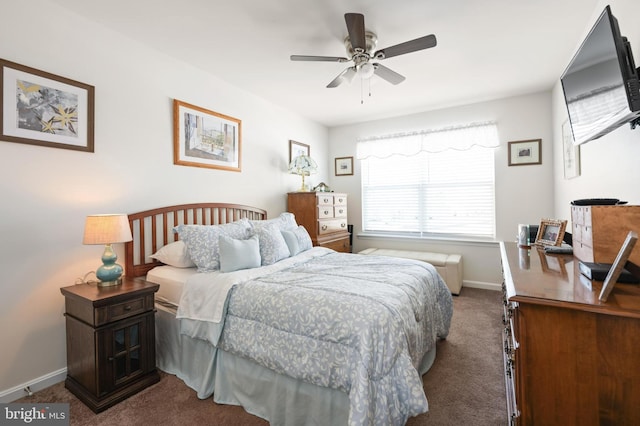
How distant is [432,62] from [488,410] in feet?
9.69

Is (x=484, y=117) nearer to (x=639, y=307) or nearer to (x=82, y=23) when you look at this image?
(x=639, y=307)

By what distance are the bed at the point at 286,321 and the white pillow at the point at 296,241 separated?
0.02m

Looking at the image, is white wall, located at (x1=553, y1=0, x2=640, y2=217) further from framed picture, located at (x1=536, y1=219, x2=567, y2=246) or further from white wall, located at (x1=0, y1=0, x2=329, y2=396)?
white wall, located at (x1=0, y1=0, x2=329, y2=396)

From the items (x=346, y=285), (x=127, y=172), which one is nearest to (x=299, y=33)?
(x=127, y=172)

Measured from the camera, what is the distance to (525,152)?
12.8 ft

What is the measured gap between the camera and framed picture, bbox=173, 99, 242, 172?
2.89 metres

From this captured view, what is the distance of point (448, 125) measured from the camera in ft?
14.2

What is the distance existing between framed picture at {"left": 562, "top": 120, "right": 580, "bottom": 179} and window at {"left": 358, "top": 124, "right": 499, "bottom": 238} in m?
0.97

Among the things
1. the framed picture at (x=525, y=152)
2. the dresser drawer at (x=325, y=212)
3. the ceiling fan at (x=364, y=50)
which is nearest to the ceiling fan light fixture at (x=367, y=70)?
the ceiling fan at (x=364, y=50)

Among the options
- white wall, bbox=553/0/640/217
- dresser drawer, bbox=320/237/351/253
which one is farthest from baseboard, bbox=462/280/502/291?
dresser drawer, bbox=320/237/351/253

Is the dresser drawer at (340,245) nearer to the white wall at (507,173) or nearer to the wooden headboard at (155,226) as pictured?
the white wall at (507,173)

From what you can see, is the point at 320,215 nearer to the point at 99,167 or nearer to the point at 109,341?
the point at 99,167

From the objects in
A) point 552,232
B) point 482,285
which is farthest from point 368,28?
point 482,285

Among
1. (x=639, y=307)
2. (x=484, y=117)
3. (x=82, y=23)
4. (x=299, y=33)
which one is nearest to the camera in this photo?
(x=639, y=307)
